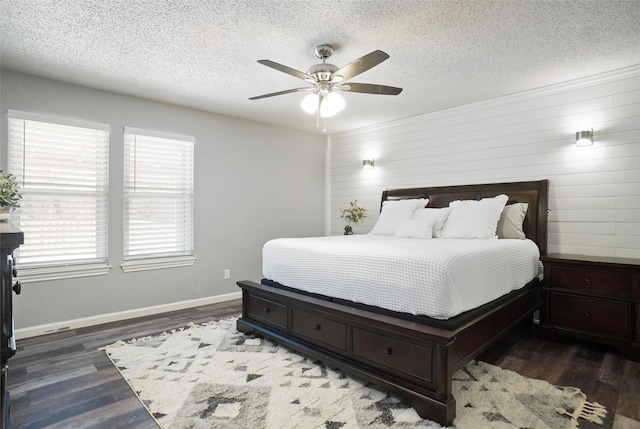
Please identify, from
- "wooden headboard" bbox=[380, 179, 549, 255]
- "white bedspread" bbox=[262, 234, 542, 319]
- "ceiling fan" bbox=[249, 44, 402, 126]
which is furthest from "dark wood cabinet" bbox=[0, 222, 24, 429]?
"wooden headboard" bbox=[380, 179, 549, 255]

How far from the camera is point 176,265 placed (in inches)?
172

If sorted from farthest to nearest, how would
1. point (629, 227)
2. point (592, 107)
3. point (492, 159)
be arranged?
point (492, 159)
point (592, 107)
point (629, 227)

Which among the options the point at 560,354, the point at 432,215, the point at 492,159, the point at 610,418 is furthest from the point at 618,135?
the point at 610,418

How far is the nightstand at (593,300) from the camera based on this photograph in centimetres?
280

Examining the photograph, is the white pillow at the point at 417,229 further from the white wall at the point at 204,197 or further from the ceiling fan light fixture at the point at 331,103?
the white wall at the point at 204,197

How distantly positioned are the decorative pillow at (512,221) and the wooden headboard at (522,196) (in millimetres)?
87

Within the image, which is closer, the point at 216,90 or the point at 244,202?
the point at 216,90

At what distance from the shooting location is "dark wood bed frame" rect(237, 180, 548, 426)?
1.98m

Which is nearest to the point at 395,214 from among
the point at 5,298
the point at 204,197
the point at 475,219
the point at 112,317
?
the point at 475,219

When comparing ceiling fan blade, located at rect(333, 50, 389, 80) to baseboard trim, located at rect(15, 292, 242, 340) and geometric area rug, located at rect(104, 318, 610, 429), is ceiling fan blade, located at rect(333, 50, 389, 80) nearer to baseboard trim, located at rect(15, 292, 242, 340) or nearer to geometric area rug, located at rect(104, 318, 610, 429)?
geometric area rug, located at rect(104, 318, 610, 429)

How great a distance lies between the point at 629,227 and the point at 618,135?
2.82 feet

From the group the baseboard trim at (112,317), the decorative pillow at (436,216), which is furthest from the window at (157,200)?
the decorative pillow at (436,216)

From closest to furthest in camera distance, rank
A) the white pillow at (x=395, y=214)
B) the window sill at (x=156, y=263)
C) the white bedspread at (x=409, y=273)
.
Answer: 1. the white bedspread at (x=409, y=273)
2. the window sill at (x=156, y=263)
3. the white pillow at (x=395, y=214)

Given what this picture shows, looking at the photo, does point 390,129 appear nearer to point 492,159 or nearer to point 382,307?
point 492,159
